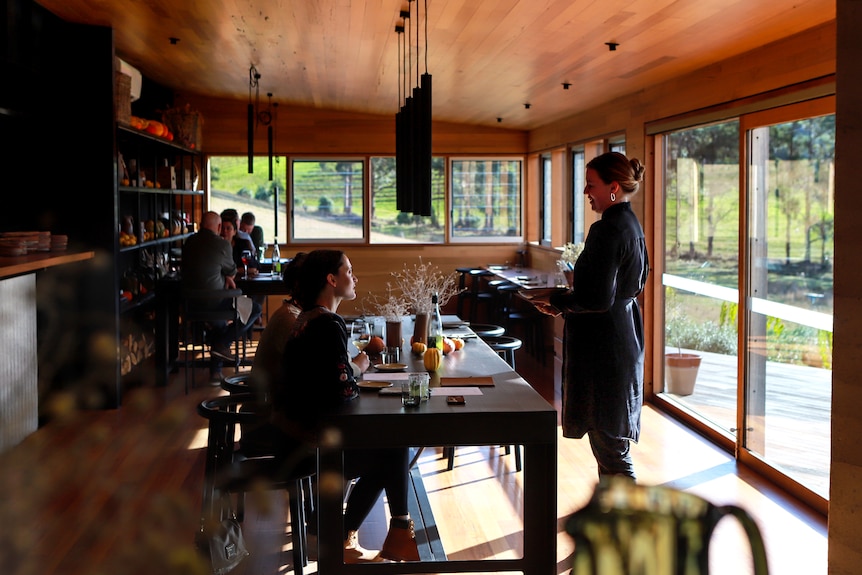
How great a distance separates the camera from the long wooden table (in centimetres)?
321

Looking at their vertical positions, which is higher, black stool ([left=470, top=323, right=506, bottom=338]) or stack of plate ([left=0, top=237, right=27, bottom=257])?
stack of plate ([left=0, top=237, right=27, bottom=257])

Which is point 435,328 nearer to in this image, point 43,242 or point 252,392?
point 252,392

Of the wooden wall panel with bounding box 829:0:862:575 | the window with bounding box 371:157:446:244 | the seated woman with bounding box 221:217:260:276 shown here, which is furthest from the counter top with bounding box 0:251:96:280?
the window with bounding box 371:157:446:244

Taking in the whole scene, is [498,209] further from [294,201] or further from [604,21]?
[604,21]

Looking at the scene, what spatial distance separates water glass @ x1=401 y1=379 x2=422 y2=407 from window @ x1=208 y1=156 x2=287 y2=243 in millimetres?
8703

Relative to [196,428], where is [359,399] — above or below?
above

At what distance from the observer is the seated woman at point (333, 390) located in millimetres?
3297

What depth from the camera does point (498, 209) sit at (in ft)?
39.6

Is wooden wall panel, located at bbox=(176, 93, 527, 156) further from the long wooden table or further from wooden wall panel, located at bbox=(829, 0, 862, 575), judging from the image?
wooden wall panel, located at bbox=(829, 0, 862, 575)

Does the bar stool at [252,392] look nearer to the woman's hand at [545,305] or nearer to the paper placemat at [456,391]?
the paper placemat at [456,391]

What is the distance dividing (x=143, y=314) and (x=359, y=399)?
5.93 metres

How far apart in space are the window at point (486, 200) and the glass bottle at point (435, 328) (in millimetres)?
7405

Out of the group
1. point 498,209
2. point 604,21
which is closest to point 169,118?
point 498,209

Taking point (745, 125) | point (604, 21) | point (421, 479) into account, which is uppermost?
point (604, 21)
